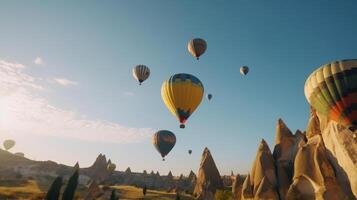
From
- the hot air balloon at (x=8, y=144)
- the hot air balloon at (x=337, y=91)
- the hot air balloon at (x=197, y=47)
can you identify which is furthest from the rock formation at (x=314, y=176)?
the hot air balloon at (x=8, y=144)

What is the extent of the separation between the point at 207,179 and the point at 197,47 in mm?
36211

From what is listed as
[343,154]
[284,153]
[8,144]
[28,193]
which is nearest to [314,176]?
[343,154]

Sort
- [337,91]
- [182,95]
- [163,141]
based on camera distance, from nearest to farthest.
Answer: [337,91]
[182,95]
[163,141]

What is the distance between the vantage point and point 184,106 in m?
34.3

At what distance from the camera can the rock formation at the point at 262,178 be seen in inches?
1652

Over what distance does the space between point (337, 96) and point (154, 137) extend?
2957 cm

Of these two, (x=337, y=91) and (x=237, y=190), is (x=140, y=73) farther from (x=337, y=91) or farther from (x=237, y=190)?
(x=237, y=190)

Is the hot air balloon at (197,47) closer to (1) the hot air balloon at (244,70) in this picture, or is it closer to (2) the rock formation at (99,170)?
(1) the hot air balloon at (244,70)

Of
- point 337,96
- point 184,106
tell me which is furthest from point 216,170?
point 337,96

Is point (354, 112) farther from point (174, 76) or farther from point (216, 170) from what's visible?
point (216, 170)

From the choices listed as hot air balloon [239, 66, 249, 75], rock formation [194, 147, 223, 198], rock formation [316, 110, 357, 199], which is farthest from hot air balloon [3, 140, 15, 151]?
rock formation [316, 110, 357, 199]

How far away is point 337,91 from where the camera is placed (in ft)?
79.0

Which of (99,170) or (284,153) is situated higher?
(99,170)

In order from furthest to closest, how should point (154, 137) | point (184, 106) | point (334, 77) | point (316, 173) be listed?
1. point (154, 137)
2. point (316, 173)
3. point (184, 106)
4. point (334, 77)
